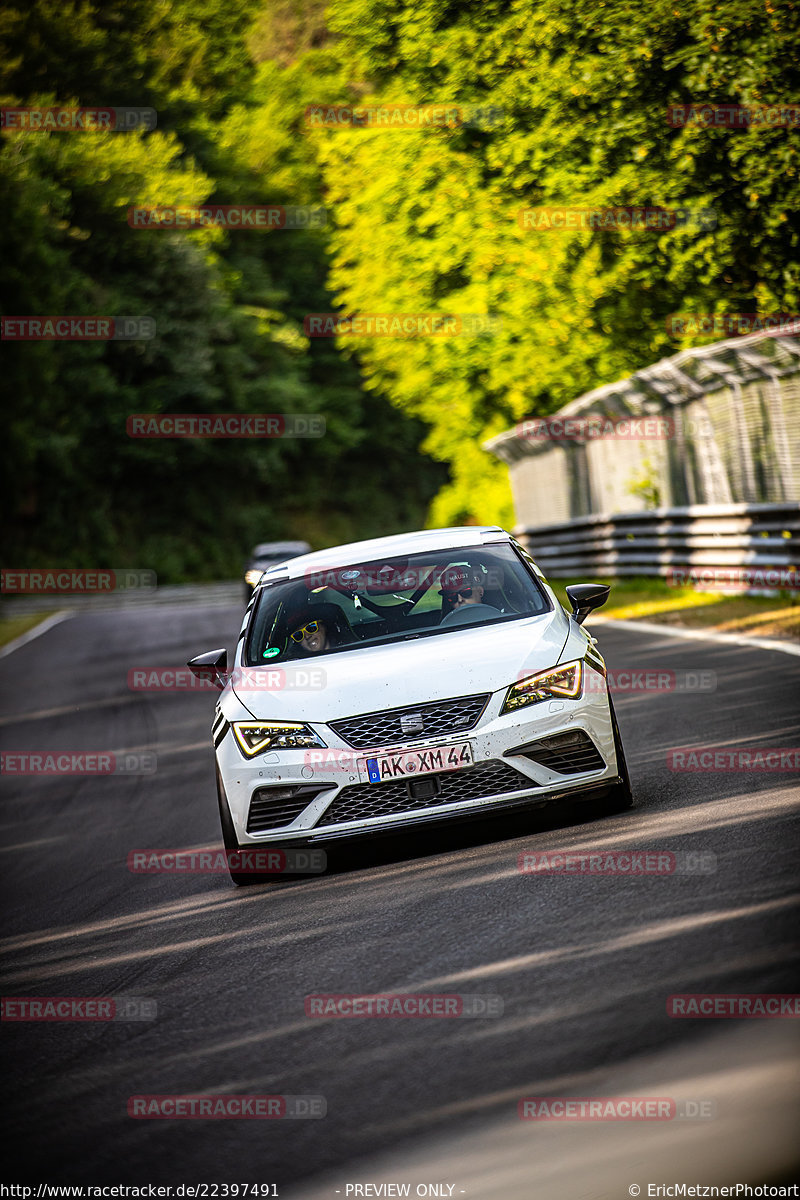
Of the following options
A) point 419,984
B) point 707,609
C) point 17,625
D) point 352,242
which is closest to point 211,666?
point 419,984

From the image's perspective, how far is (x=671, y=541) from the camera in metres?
19.6

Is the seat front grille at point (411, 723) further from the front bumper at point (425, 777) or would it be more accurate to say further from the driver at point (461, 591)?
the driver at point (461, 591)

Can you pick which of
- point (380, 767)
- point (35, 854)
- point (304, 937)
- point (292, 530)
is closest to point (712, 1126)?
point (304, 937)

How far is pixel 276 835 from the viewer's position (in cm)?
699

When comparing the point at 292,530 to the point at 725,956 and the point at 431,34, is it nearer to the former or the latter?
the point at 431,34

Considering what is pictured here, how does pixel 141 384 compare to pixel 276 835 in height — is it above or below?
above

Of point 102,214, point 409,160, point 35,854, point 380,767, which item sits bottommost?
point 35,854

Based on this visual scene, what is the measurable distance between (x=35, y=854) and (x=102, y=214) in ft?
185

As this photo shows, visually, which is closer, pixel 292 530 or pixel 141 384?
pixel 141 384

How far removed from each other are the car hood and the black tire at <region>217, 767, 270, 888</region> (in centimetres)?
46

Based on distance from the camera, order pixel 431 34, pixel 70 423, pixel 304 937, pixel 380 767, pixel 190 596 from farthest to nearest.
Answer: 1. pixel 70 423
2. pixel 190 596
3. pixel 431 34
4. pixel 380 767
5. pixel 304 937

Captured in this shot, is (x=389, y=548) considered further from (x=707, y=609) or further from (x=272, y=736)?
(x=707, y=609)

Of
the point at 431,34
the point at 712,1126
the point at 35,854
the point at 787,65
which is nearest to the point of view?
the point at 712,1126

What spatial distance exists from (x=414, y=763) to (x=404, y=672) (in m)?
0.48
